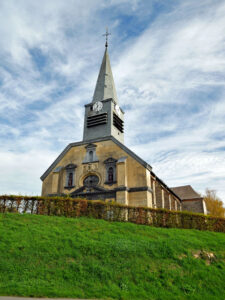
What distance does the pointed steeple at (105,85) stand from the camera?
108ft

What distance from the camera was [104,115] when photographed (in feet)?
99.0

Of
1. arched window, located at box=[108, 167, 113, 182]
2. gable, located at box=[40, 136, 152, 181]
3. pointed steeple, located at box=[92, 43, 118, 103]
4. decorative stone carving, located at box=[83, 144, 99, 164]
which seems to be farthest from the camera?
pointed steeple, located at box=[92, 43, 118, 103]

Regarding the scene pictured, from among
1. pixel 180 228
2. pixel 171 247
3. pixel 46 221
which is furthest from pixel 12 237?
pixel 180 228

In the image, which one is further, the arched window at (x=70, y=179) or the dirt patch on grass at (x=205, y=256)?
the arched window at (x=70, y=179)

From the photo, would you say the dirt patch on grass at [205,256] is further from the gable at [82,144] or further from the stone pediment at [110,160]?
the stone pediment at [110,160]

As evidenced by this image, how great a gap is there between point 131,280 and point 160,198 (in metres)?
19.3

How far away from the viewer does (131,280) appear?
9258 mm

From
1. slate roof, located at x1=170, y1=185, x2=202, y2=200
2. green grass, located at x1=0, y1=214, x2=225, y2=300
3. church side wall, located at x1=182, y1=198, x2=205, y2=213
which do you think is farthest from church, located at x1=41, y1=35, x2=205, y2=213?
slate roof, located at x1=170, y1=185, x2=202, y2=200

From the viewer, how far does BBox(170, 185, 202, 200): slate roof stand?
43.4 m

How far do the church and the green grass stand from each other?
9.58 metres

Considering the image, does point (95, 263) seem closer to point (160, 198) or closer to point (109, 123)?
point (160, 198)

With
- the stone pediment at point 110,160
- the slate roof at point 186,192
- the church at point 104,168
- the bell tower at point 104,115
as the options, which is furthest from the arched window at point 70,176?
the slate roof at point 186,192

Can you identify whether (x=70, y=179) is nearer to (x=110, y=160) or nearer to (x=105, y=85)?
(x=110, y=160)

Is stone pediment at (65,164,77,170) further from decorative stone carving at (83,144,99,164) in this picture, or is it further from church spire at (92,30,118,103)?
church spire at (92,30,118,103)
